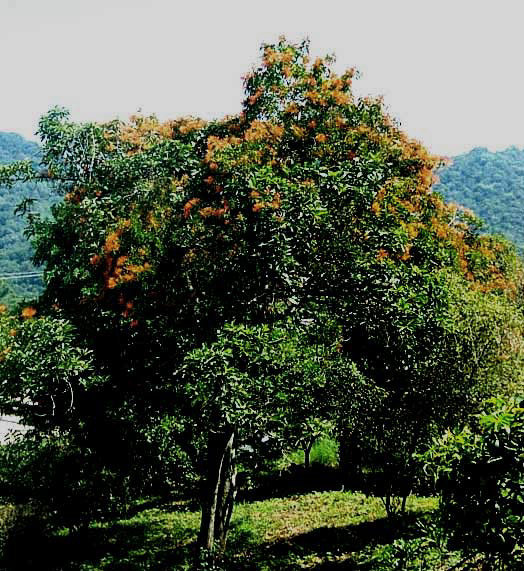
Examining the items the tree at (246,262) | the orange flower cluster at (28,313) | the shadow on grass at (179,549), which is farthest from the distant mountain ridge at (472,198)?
the orange flower cluster at (28,313)

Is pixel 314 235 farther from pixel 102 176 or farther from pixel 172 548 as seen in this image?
pixel 172 548

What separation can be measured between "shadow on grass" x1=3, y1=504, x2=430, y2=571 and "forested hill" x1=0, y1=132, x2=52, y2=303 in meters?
25.8

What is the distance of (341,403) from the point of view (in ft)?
18.7

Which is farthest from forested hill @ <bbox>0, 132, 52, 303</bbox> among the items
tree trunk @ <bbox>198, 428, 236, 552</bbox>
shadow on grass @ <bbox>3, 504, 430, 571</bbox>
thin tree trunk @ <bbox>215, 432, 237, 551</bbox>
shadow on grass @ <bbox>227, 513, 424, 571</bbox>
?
tree trunk @ <bbox>198, 428, 236, 552</bbox>

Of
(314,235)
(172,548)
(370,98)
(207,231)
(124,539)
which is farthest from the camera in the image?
(124,539)

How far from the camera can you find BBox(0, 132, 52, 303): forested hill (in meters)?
36.7

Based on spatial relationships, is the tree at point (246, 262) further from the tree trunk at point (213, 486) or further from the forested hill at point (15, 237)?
the forested hill at point (15, 237)

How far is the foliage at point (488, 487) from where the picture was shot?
96.6 inches

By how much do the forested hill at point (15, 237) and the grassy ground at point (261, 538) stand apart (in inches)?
1005

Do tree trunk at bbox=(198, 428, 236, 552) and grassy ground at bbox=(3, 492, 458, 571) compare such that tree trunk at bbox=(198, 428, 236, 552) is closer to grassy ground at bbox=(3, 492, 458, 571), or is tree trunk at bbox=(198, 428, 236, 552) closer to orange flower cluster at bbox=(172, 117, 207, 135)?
grassy ground at bbox=(3, 492, 458, 571)

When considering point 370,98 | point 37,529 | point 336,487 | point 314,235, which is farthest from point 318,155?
point 336,487

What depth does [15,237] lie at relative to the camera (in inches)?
1918

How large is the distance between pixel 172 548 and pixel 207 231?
449 cm

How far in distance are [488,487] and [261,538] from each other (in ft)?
19.8
